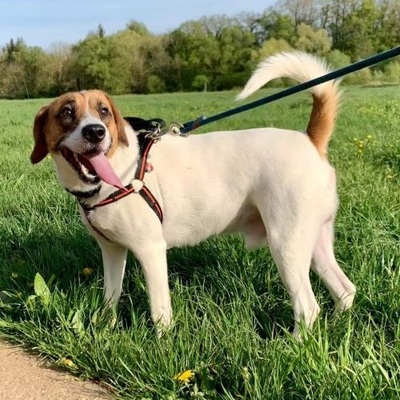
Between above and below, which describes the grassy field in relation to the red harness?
below

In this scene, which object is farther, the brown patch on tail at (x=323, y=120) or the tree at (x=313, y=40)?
the tree at (x=313, y=40)

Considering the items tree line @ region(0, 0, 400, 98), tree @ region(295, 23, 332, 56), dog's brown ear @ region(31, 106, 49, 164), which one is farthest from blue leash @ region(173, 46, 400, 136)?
tree line @ region(0, 0, 400, 98)

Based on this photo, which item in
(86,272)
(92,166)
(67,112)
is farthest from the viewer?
(86,272)

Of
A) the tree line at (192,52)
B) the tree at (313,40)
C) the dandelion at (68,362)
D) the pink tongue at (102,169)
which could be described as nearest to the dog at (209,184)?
the pink tongue at (102,169)

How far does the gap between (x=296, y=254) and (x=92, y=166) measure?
3.81 feet

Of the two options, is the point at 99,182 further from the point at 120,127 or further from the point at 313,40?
the point at 313,40

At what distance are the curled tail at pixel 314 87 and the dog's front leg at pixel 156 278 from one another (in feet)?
3.32

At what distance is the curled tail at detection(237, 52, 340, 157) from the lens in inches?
121

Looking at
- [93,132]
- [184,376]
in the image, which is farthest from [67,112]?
[184,376]

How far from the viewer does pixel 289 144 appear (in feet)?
9.91

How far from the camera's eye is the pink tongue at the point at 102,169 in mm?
2750

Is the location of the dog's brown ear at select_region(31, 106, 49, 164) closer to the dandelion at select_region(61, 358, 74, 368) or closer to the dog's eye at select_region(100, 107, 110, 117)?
the dog's eye at select_region(100, 107, 110, 117)

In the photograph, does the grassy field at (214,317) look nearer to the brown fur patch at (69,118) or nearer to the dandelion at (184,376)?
the dandelion at (184,376)

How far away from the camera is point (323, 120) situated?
3.08m
